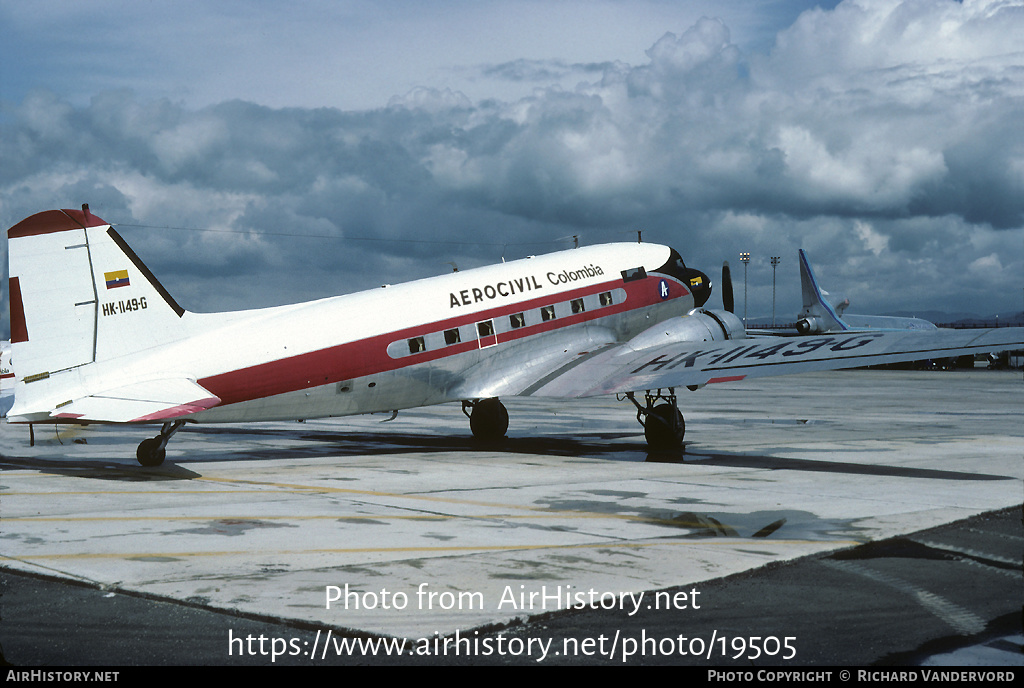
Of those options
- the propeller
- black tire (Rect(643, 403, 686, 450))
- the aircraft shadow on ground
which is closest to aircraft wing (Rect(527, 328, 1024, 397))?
black tire (Rect(643, 403, 686, 450))

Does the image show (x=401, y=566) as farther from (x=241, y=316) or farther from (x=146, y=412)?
(x=241, y=316)

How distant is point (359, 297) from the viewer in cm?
2406

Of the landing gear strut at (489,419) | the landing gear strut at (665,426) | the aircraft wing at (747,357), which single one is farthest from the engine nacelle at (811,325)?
the landing gear strut at (665,426)

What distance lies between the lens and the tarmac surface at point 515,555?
8562 mm

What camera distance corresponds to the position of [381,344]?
23.5m

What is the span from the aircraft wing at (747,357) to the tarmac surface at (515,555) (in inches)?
75.7

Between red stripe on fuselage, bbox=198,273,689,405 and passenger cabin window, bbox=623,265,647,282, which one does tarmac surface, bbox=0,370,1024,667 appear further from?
passenger cabin window, bbox=623,265,647,282

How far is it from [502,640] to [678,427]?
57.5 feet

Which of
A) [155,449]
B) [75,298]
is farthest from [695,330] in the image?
[75,298]

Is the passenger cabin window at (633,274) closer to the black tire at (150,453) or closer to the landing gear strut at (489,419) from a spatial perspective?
the landing gear strut at (489,419)

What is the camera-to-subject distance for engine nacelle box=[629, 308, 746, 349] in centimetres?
2711

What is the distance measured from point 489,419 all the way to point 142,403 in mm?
11815
